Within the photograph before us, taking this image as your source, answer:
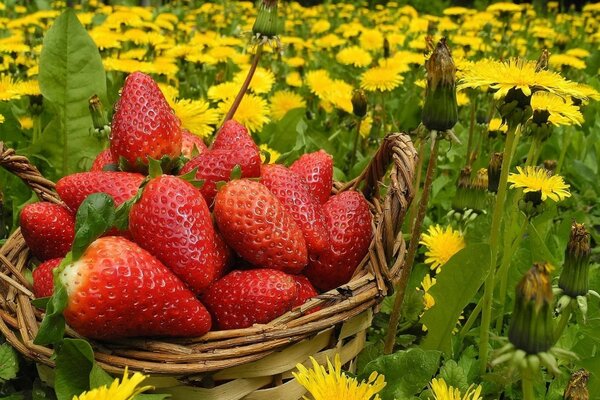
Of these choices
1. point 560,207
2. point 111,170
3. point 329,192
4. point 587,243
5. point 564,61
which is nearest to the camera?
point 587,243

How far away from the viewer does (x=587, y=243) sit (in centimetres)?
100

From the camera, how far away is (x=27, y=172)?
1478 millimetres

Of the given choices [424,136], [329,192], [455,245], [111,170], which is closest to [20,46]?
[111,170]

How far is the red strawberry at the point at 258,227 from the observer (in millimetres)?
1222

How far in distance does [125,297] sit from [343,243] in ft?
1.55

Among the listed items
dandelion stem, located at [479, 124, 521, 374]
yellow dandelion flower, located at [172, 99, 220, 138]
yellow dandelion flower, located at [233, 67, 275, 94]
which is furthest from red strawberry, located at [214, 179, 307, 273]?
yellow dandelion flower, located at [233, 67, 275, 94]

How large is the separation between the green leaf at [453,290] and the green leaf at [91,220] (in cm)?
62

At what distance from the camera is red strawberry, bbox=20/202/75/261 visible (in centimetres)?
130

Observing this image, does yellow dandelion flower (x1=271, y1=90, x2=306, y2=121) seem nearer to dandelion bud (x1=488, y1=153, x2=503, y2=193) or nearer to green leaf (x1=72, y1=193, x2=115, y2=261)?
dandelion bud (x1=488, y1=153, x2=503, y2=193)

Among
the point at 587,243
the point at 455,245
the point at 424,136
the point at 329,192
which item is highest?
the point at 424,136

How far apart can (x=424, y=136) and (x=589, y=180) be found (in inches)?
60.3

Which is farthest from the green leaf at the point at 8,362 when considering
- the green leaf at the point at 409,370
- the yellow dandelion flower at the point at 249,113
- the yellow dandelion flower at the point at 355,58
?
the yellow dandelion flower at the point at 355,58

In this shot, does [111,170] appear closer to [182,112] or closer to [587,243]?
[182,112]

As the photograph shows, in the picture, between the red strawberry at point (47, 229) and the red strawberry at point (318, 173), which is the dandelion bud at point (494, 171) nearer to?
the red strawberry at point (318, 173)
